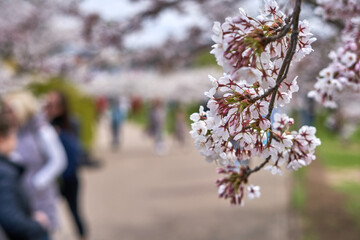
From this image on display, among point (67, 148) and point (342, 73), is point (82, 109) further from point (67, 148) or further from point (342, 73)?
point (342, 73)

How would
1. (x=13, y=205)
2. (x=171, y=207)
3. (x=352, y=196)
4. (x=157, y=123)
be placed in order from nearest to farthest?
(x=13, y=205) → (x=171, y=207) → (x=352, y=196) → (x=157, y=123)

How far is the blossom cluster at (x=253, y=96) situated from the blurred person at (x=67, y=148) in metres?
3.73

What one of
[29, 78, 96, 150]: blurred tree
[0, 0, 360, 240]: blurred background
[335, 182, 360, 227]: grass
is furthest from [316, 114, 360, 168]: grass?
[29, 78, 96, 150]: blurred tree

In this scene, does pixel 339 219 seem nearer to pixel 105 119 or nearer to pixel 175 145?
pixel 175 145

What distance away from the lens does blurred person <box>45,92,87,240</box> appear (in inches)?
187

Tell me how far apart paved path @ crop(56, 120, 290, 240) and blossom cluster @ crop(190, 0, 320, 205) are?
299 centimetres

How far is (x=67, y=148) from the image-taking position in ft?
15.5

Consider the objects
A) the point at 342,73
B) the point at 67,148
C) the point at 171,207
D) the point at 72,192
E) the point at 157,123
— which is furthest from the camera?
the point at 157,123

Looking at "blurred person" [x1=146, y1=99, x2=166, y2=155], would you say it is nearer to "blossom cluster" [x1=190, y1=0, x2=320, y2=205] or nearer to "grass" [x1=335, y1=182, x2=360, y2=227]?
"grass" [x1=335, y1=182, x2=360, y2=227]


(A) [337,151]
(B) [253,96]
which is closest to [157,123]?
(A) [337,151]

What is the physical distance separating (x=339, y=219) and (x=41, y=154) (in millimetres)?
Answer: 4533

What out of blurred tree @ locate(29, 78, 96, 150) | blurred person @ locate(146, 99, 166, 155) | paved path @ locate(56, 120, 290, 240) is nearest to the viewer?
paved path @ locate(56, 120, 290, 240)

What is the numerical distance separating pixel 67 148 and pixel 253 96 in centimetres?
390

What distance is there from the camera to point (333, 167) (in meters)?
10.5
